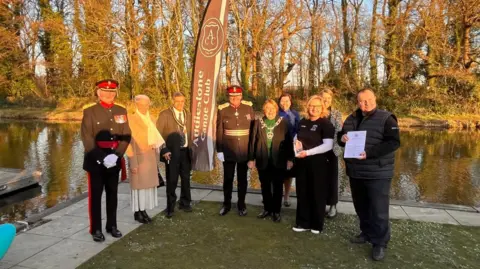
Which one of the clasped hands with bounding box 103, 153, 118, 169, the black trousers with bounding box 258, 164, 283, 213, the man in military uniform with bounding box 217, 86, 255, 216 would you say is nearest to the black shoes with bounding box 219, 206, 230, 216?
the man in military uniform with bounding box 217, 86, 255, 216

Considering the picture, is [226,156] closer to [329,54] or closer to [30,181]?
[30,181]

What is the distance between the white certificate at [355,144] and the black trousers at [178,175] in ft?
7.76

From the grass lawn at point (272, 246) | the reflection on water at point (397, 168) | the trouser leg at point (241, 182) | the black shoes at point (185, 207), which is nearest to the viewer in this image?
the grass lawn at point (272, 246)

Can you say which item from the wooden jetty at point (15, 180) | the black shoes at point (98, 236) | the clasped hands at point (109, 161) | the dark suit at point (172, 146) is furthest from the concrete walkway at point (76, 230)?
the wooden jetty at point (15, 180)

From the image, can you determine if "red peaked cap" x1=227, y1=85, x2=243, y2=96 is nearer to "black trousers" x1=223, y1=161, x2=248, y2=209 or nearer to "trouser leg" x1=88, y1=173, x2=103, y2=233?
"black trousers" x1=223, y1=161, x2=248, y2=209

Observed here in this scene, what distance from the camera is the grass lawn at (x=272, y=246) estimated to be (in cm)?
345

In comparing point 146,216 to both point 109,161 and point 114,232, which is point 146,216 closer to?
point 114,232

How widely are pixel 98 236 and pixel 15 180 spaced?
434 cm

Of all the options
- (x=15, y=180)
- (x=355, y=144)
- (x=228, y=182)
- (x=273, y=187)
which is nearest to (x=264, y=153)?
(x=273, y=187)

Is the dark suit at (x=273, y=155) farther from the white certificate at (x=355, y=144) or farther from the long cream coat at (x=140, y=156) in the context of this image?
the long cream coat at (x=140, y=156)

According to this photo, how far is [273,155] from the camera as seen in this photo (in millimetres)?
4500

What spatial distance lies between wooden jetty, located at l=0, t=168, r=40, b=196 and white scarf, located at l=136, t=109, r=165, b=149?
422 centimetres

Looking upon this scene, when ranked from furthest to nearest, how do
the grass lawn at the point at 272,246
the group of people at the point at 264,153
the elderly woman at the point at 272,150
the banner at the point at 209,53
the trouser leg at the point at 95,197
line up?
the banner at the point at 209,53 → the elderly woman at the point at 272,150 → the trouser leg at the point at 95,197 → the group of people at the point at 264,153 → the grass lawn at the point at 272,246

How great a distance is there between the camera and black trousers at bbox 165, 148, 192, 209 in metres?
4.80
